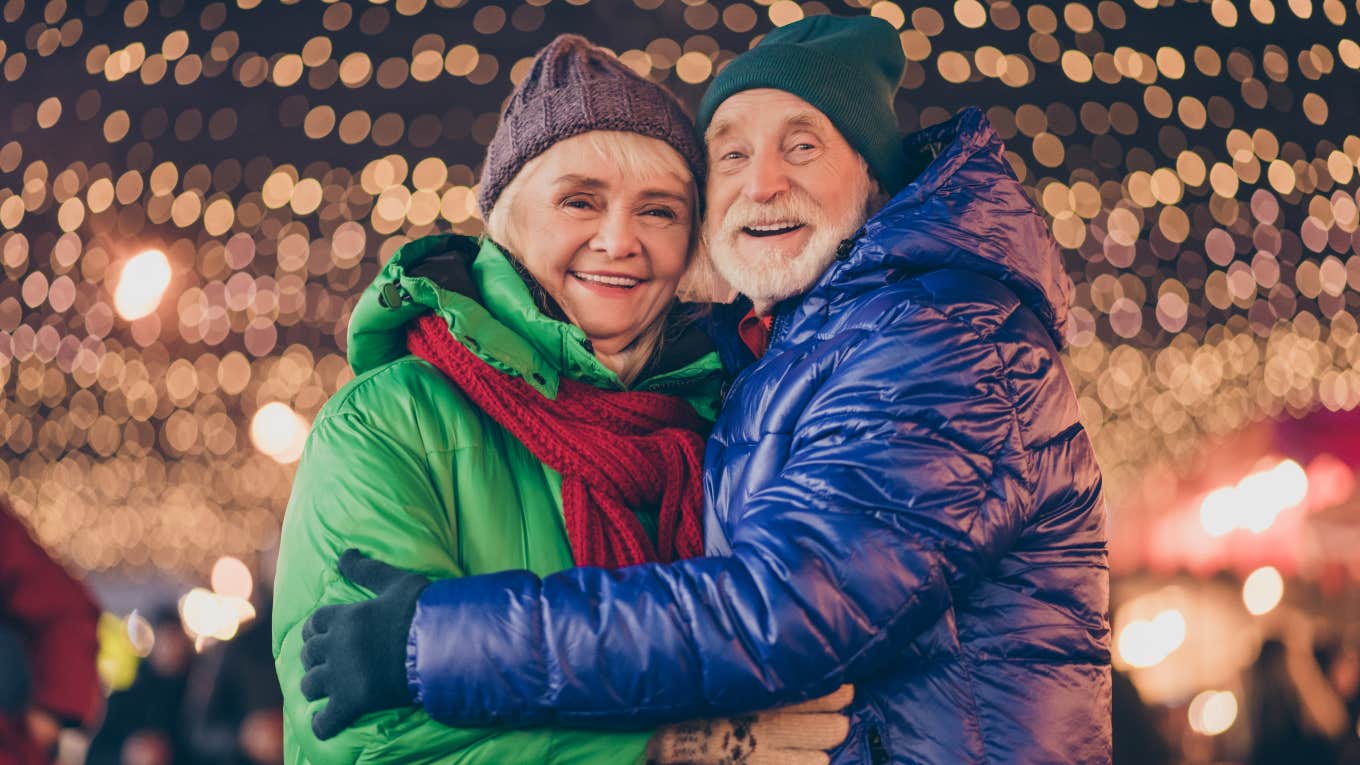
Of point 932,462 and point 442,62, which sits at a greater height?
point 442,62

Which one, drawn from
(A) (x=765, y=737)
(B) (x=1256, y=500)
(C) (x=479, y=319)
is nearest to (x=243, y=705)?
(C) (x=479, y=319)

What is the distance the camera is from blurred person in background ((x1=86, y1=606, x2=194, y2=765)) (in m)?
6.59

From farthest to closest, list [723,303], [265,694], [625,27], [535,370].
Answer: [625,27], [265,694], [723,303], [535,370]

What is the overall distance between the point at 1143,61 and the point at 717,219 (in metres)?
7.30

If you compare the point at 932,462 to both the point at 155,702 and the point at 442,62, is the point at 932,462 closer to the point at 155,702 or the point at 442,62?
the point at 155,702

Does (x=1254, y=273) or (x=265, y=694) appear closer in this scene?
(x=265, y=694)

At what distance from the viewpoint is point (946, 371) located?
2.10 m

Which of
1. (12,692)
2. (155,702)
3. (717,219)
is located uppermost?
(717,219)

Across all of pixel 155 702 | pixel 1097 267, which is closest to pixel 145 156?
pixel 155 702

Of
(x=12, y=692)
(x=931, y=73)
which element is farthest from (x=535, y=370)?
(x=931, y=73)

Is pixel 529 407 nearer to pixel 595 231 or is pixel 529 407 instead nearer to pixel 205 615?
pixel 595 231

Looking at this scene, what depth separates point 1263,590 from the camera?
10867 mm

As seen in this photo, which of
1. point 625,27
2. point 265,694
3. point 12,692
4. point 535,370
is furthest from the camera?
point 625,27

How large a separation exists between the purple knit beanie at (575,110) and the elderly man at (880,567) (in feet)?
1.68
